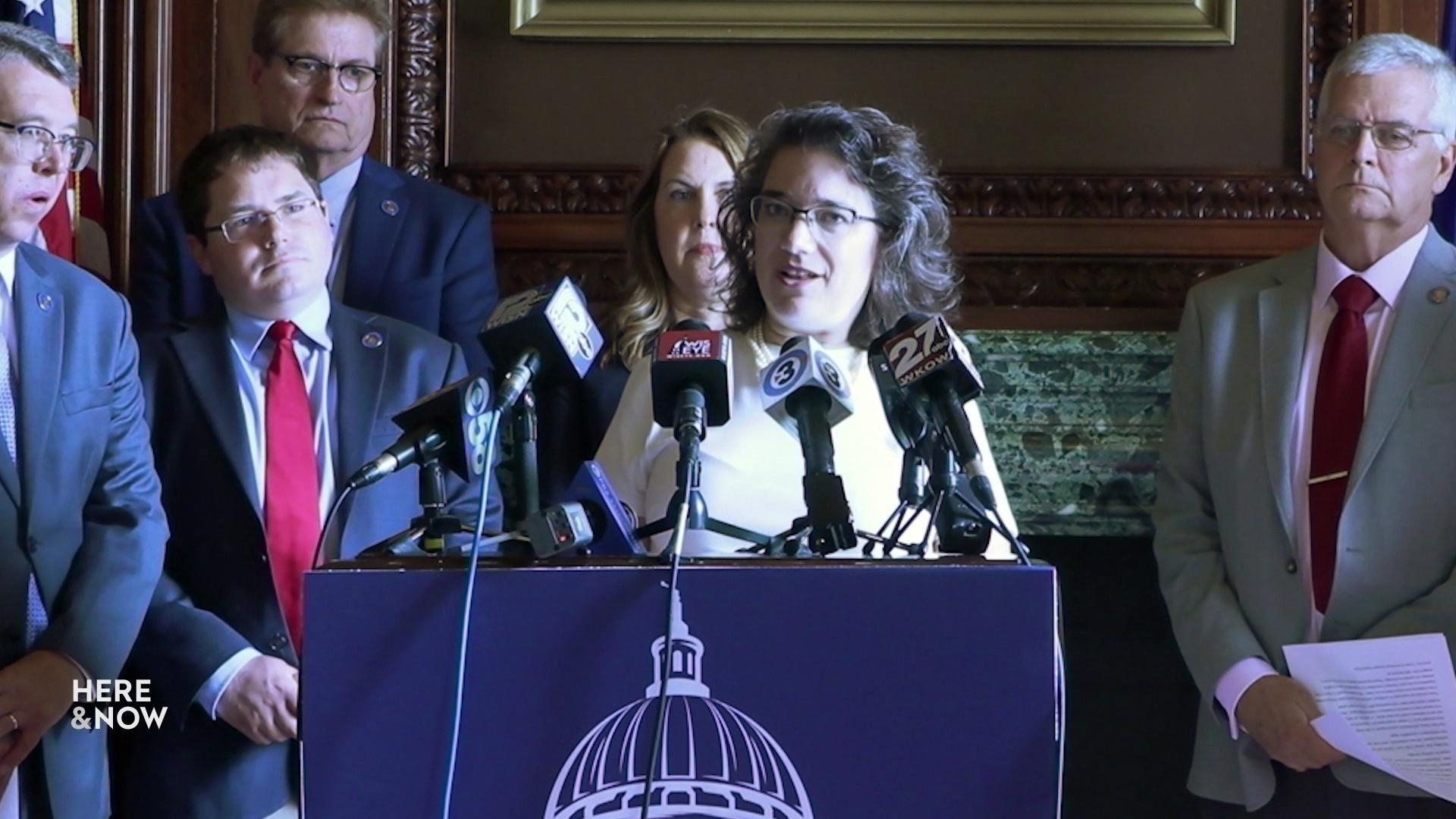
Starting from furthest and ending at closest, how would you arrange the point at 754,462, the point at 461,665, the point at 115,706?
the point at 115,706 → the point at 754,462 → the point at 461,665

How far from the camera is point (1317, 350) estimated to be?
2.76 m

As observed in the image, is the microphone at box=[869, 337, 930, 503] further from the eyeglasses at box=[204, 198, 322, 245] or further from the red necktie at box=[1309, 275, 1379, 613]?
the eyeglasses at box=[204, 198, 322, 245]

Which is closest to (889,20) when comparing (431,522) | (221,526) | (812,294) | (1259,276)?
(1259,276)

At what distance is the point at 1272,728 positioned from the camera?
2.50m

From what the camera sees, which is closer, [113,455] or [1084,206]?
[113,455]

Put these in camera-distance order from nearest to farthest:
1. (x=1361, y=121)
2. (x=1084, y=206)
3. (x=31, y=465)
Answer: (x=31, y=465) → (x=1361, y=121) → (x=1084, y=206)

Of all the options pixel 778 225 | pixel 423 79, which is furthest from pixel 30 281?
pixel 423 79

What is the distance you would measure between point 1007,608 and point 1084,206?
2292mm

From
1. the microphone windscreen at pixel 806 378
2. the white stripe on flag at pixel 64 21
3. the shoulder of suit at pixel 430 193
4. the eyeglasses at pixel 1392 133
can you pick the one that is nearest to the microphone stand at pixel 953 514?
the microphone windscreen at pixel 806 378

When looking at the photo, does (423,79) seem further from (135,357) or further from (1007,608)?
(1007,608)

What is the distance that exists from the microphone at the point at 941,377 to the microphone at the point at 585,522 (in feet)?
1.02

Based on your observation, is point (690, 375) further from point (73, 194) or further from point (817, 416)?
point (73, 194)

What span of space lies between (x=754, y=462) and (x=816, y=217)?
40 cm

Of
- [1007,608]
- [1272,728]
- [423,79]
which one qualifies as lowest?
[1272,728]
